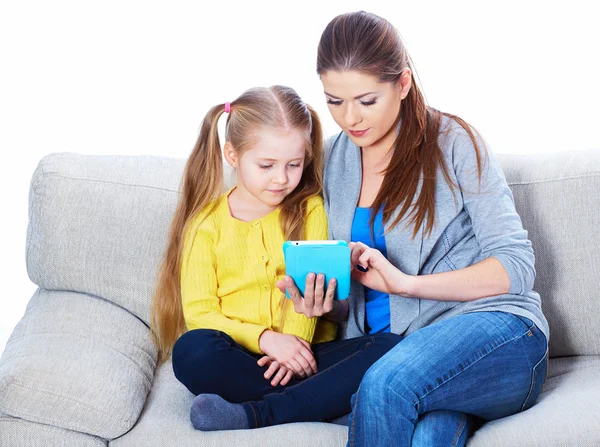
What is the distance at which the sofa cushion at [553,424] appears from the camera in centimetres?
187

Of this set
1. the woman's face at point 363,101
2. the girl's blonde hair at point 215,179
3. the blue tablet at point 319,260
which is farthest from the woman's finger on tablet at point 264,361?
the woman's face at point 363,101

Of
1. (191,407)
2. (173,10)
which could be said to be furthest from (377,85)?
(173,10)

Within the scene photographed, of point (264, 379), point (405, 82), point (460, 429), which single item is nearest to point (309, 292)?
point (264, 379)

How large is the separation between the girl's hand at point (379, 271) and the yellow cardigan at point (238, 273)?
0.26m

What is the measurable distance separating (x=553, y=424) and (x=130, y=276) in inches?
48.9

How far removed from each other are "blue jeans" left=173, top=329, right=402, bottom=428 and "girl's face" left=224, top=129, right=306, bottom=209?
0.40 meters

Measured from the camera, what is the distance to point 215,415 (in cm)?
196

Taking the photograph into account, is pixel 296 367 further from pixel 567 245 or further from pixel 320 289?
pixel 567 245

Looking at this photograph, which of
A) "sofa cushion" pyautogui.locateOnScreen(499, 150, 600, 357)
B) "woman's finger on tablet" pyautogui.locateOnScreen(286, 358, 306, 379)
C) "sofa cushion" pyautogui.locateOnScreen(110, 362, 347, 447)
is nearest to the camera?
"sofa cushion" pyautogui.locateOnScreen(110, 362, 347, 447)

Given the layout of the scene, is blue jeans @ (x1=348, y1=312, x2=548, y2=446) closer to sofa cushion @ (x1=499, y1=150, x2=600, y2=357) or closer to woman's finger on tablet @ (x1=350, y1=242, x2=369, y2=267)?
woman's finger on tablet @ (x1=350, y1=242, x2=369, y2=267)

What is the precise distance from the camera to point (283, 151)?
2.19 meters

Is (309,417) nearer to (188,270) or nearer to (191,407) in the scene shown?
(191,407)

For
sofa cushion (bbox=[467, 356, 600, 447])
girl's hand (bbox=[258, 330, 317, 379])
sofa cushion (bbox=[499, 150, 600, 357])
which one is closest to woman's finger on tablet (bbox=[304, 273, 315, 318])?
girl's hand (bbox=[258, 330, 317, 379])

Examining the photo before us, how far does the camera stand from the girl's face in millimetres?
2197
